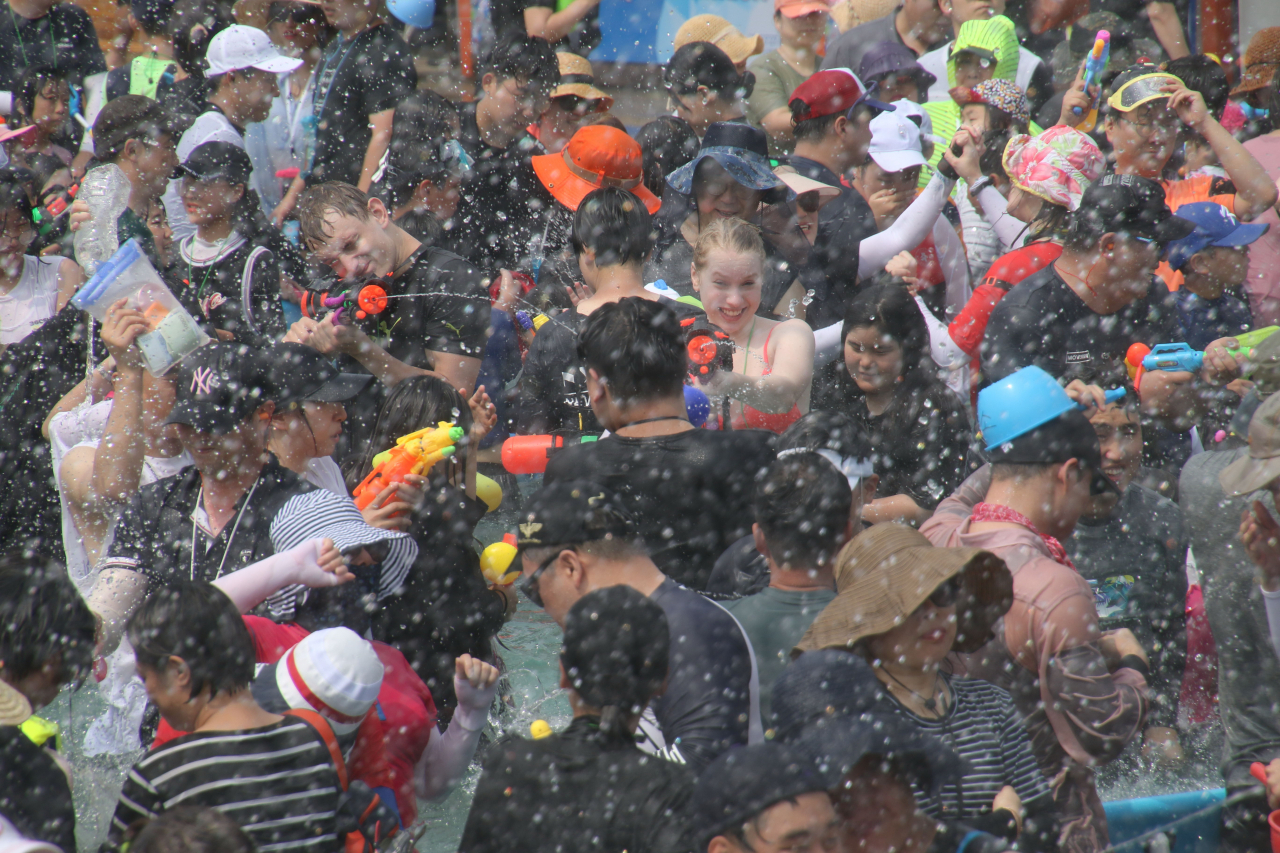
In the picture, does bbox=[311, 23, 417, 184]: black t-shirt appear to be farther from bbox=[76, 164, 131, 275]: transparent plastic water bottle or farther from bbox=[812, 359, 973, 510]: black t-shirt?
bbox=[812, 359, 973, 510]: black t-shirt

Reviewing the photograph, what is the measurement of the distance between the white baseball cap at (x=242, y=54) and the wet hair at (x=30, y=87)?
67.1 inches

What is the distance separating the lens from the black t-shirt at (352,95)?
6980mm

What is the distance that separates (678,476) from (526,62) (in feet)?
12.7

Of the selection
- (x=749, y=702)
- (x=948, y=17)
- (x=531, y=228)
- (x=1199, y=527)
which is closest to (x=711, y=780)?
(x=749, y=702)

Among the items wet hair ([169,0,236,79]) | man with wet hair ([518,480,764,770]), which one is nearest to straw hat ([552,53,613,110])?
A: wet hair ([169,0,236,79])

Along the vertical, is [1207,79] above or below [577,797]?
below

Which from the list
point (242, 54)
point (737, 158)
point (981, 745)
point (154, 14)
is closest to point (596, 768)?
point (981, 745)

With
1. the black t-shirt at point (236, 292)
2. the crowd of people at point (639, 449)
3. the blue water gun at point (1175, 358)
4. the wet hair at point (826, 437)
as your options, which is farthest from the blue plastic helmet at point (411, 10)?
the blue water gun at point (1175, 358)

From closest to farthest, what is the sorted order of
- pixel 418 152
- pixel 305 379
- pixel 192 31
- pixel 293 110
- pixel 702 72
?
pixel 305 379
pixel 418 152
pixel 702 72
pixel 293 110
pixel 192 31

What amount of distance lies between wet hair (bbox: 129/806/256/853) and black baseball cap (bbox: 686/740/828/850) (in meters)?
0.90

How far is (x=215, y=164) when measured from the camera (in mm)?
5246

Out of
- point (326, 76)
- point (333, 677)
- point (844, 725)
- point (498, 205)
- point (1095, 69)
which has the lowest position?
point (498, 205)

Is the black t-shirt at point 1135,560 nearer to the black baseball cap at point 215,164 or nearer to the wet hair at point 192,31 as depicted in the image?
the black baseball cap at point 215,164

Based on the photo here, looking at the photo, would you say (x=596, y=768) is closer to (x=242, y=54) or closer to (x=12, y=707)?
(x=12, y=707)
